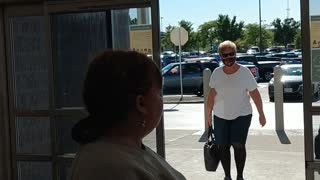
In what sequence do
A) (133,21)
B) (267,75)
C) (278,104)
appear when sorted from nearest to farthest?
(133,21) < (278,104) < (267,75)

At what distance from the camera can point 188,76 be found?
22.5m

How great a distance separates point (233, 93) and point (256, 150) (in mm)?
3197

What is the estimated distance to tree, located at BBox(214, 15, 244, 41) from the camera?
188 feet

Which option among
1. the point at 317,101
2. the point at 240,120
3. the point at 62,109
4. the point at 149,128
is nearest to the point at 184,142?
the point at 240,120

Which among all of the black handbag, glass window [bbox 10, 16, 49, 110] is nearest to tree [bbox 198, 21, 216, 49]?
the black handbag

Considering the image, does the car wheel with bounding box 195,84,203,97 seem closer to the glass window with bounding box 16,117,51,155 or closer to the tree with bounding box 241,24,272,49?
the glass window with bounding box 16,117,51,155

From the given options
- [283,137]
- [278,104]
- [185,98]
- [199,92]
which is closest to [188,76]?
[199,92]

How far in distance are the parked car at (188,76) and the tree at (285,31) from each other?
33924 mm

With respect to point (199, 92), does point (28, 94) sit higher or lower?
higher

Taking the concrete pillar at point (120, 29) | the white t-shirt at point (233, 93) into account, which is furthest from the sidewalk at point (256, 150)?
the concrete pillar at point (120, 29)

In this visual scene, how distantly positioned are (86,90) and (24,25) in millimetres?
4235

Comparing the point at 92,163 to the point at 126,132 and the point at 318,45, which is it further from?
the point at 318,45

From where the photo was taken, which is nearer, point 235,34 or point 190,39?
point 235,34

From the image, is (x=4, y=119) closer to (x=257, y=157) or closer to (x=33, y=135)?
(x=33, y=135)
